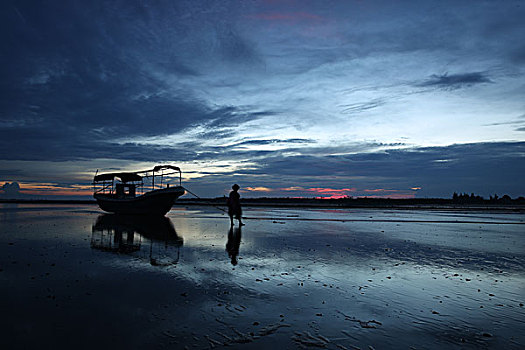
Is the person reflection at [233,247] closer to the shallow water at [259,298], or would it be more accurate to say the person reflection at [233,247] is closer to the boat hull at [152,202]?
the shallow water at [259,298]

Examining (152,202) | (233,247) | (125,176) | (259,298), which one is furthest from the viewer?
(125,176)

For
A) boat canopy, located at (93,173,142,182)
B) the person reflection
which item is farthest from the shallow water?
boat canopy, located at (93,173,142,182)

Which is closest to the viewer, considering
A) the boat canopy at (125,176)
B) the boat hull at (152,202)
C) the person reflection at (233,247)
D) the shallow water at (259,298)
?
the shallow water at (259,298)

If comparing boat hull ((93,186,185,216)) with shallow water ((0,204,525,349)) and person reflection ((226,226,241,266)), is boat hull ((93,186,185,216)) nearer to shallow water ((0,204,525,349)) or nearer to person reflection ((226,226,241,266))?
person reflection ((226,226,241,266))

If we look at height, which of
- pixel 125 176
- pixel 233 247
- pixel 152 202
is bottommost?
pixel 233 247

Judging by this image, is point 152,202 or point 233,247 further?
point 152,202

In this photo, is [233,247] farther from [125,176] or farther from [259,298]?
[125,176]

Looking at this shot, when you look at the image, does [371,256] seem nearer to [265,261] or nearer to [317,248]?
[317,248]

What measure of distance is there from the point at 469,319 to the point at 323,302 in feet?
8.61

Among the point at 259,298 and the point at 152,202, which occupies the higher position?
the point at 152,202

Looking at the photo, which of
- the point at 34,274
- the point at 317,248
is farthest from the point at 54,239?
the point at 317,248

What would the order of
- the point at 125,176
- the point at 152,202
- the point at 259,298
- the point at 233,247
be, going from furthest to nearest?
the point at 125,176
the point at 152,202
the point at 233,247
the point at 259,298

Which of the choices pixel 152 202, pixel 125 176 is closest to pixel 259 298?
pixel 152 202

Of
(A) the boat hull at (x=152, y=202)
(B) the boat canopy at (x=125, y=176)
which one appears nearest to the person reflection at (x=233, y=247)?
(A) the boat hull at (x=152, y=202)
